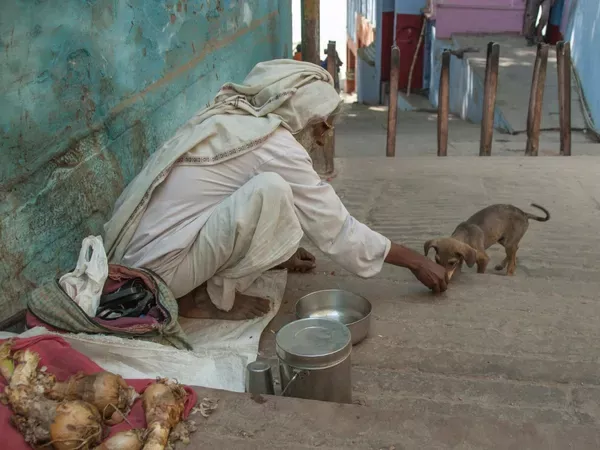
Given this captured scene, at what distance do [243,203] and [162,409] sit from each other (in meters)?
1.11

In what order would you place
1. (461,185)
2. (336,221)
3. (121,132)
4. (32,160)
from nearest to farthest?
(32,160), (336,221), (121,132), (461,185)

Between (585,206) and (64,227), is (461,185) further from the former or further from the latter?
(64,227)

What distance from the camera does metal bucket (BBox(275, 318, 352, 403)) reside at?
2.24m

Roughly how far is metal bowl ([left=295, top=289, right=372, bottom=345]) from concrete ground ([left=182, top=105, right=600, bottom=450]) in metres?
0.12

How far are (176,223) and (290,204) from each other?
0.58 meters

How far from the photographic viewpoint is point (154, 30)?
14.3 feet

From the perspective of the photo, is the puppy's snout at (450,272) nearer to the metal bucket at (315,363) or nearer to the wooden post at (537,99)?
the metal bucket at (315,363)

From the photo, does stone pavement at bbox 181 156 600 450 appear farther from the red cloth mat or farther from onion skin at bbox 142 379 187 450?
the red cloth mat

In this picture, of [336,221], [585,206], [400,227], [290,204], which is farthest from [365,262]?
[585,206]

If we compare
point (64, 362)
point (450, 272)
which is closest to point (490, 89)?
point (450, 272)

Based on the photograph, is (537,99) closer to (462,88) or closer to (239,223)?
(462,88)

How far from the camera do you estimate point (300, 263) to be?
3971 mm

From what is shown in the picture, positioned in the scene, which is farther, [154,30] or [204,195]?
[154,30]

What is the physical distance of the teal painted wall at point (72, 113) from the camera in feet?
8.91
